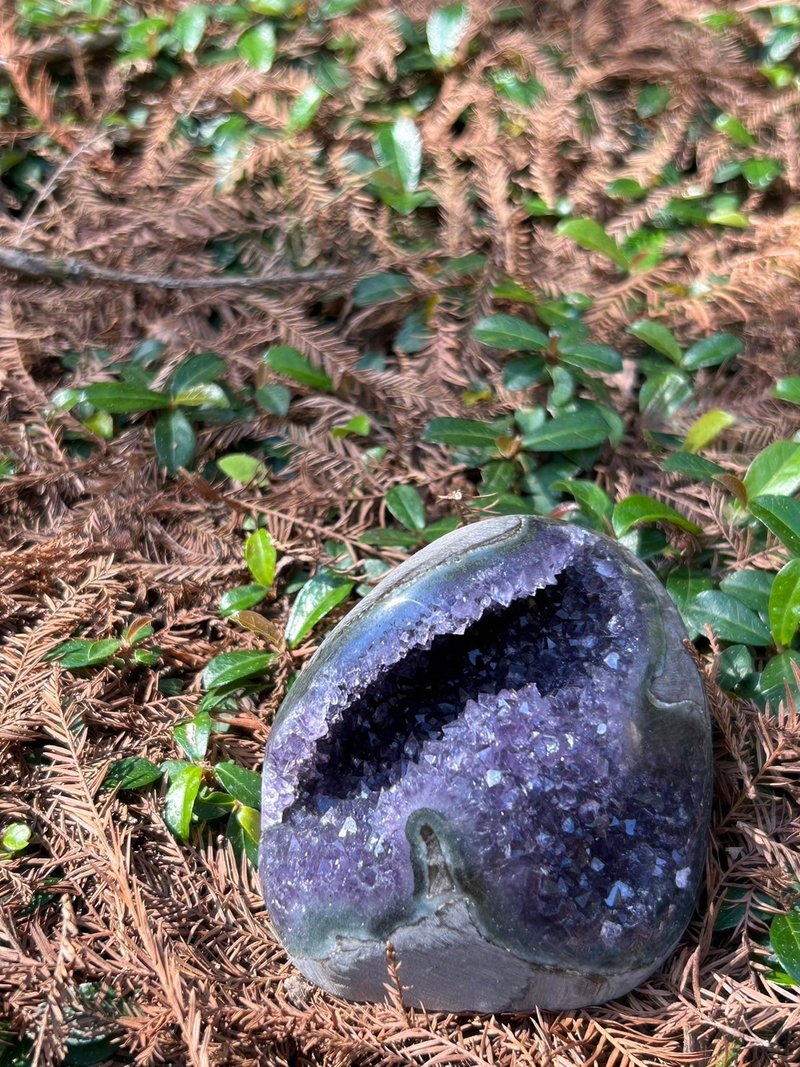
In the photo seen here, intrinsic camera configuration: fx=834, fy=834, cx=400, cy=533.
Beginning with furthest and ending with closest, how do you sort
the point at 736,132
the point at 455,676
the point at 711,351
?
the point at 736,132 → the point at 711,351 → the point at 455,676

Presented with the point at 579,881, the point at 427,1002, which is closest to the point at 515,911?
the point at 579,881

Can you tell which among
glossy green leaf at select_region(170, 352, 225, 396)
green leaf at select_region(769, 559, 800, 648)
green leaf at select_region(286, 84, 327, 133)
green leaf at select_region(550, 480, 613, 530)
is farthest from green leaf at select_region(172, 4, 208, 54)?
green leaf at select_region(769, 559, 800, 648)

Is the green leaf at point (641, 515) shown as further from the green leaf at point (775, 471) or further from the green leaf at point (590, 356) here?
the green leaf at point (590, 356)

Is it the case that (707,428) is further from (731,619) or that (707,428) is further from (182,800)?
(182,800)

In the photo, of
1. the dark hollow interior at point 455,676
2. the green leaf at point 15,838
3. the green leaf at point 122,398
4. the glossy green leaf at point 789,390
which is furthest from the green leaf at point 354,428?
the green leaf at point 15,838

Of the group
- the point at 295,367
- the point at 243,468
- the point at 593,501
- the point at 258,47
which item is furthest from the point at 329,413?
the point at 258,47

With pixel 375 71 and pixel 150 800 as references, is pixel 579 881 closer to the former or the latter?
pixel 150 800

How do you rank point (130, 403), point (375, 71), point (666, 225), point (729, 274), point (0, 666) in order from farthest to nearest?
1. point (375, 71)
2. point (666, 225)
3. point (729, 274)
4. point (130, 403)
5. point (0, 666)
